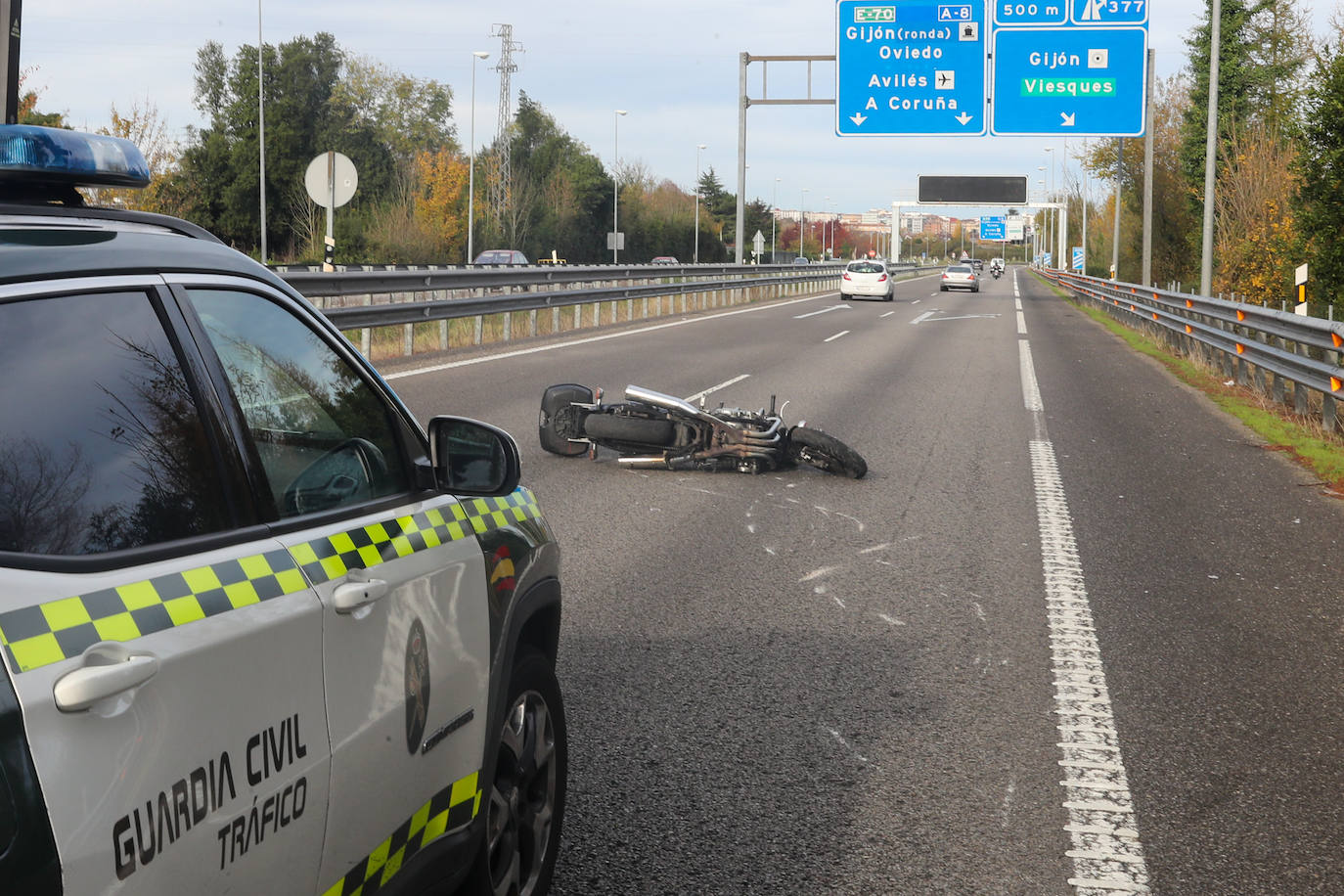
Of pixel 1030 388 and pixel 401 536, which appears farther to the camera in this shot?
pixel 1030 388

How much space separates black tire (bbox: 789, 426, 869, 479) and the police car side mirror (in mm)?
6933

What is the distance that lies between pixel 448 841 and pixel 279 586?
0.85m

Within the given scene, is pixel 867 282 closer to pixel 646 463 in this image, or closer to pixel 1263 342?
pixel 1263 342

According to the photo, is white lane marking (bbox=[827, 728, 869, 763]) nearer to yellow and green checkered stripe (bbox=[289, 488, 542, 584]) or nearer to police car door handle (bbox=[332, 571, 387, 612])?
yellow and green checkered stripe (bbox=[289, 488, 542, 584])

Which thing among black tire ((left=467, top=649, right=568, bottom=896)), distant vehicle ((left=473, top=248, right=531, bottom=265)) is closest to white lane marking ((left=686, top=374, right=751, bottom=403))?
black tire ((left=467, top=649, right=568, bottom=896))

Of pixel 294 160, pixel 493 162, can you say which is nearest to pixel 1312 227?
pixel 294 160

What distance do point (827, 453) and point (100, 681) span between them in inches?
327

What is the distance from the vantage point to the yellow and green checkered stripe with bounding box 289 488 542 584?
240 cm

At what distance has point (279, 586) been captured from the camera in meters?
2.23

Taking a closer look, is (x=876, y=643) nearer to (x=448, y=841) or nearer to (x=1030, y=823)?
(x=1030, y=823)

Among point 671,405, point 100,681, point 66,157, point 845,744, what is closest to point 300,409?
point 66,157

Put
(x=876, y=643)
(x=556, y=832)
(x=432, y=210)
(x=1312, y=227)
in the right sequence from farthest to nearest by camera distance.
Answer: (x=432, y=210), (x=1312, y=227), (x=876, y=643), (x=556, y=832)

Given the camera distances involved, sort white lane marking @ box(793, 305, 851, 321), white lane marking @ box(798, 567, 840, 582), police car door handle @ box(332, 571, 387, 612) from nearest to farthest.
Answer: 1. police car door handle @ box(332, 571, 387, 612)
2. white lane marking @ box(798, 567, 840, 582)
3. white lane marking @ box(793, 305, 851, 321)

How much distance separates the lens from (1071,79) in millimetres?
32281
